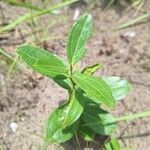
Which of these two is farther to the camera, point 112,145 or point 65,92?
point 65,92

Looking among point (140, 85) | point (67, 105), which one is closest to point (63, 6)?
point (140, 85)

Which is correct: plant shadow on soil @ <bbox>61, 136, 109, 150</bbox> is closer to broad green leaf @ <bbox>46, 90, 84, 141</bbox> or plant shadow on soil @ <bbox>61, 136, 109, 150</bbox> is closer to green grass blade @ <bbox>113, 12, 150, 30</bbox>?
broad green leaf @ <bbox>46, 90, 84, 141</bbox>

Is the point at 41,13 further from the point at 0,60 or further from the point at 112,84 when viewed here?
the point at 112,84

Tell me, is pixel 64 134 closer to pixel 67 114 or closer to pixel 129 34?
pixel 67 114

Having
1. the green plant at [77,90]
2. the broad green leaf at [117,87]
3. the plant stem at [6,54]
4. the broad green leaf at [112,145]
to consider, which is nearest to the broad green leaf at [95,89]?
the green plant at [77,90]

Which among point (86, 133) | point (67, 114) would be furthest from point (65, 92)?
point (67, 114)

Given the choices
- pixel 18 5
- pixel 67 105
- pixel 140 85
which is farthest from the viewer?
pixel 18 5

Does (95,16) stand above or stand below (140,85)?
above

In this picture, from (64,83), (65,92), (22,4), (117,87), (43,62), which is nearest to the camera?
(43,62)
